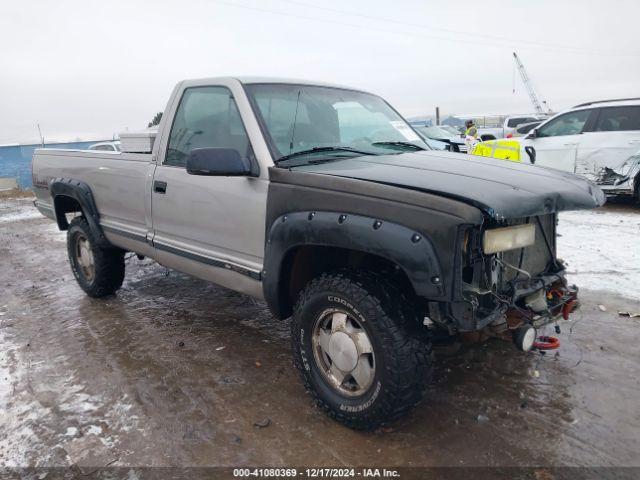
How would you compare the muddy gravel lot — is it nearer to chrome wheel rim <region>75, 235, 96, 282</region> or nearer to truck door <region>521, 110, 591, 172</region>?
chrome wheel rim <region>75, 235, 96, 282</region>

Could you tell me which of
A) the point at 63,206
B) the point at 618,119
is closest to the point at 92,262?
the point at 63,206

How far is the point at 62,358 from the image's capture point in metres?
3.80

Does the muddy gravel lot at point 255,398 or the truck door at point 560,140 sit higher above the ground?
the truck door at point 560,140

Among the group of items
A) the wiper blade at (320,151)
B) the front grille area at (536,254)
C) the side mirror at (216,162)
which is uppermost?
the wiper blade at (320,151)

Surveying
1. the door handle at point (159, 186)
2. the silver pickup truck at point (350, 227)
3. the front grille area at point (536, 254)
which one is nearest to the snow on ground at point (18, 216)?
the silver pickup truck at point (350, 227)

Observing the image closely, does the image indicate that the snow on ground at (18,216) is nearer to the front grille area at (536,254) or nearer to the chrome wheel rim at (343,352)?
the chrome wheel rim at (343,352)

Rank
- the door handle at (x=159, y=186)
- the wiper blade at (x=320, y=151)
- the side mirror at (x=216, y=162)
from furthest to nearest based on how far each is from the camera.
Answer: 1. the door handle at (x=159, y=186)
2. the wiper blade at (x=320, y=151)
3. the side mirror at (x=216, y=162)

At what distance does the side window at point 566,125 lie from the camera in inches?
373

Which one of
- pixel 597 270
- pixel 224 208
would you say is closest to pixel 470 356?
pixel 224 208

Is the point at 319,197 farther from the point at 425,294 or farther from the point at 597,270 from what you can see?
the point at 597,270

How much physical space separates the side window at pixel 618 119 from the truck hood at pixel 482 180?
716 cm

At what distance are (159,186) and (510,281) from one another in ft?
8.49

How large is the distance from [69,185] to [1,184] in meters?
17.5

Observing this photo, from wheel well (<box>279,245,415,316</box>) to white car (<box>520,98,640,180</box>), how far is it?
24.0 ft
